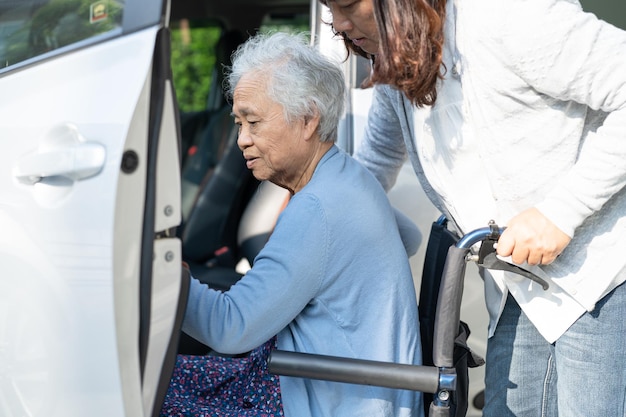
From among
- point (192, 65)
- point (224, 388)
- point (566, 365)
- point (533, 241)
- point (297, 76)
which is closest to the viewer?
point (533, 241)

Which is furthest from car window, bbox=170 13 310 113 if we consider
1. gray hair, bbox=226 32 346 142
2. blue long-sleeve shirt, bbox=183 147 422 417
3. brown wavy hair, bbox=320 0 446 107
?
brown wavy hair, bbox=320 0 446 107

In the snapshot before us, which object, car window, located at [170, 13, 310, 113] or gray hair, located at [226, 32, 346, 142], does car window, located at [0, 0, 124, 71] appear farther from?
car window, located at [170, 13, 310, 113]

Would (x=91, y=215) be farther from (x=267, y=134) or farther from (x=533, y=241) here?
(x=533, y=241)

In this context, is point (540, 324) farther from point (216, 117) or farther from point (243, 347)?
point (216, 117)

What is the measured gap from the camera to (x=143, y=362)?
1.46 m

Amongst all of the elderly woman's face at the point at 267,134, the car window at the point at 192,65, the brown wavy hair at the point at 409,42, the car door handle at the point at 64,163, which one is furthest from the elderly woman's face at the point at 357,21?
the car window at the point at 192,65

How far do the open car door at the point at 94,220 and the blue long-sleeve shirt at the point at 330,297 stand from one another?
0.20 m

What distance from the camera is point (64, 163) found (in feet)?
4.75

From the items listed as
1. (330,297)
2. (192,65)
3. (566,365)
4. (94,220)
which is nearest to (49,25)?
(94,220)

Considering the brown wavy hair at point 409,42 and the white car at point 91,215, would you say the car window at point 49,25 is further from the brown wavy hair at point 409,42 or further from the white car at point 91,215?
the brown wavy hair at point 409,42

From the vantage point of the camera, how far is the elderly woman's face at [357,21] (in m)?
1.69

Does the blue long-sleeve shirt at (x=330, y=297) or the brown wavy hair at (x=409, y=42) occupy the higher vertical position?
the brown wavy hair at (x=409, y=42)

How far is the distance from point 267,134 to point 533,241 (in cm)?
61

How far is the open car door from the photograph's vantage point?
1416mm
